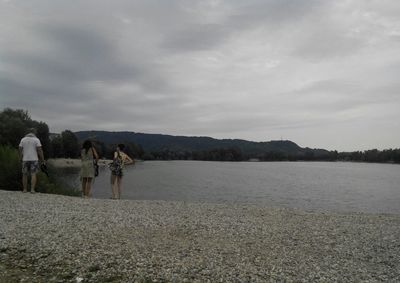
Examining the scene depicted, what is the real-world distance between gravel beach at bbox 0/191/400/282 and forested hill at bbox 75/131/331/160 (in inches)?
4660

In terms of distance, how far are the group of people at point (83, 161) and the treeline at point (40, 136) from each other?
5.41 feet

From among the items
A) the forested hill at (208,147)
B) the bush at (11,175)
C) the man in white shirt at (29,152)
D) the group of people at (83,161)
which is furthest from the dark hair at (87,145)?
the forested hill at (208,147)

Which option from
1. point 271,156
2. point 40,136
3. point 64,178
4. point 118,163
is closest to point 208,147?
point 271,156

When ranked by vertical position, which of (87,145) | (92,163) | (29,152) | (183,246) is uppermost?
(87,145)

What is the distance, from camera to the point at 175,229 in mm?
9805

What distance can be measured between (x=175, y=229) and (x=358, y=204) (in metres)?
24.3

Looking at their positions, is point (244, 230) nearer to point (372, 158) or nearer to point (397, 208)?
point (397, 208)

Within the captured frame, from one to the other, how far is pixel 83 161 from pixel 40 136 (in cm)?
5296

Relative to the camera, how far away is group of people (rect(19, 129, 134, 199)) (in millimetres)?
14461

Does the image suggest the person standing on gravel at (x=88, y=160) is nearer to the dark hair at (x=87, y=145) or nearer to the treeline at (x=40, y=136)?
the dark hair at (x=87, y=145)

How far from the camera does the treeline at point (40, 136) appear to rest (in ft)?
155

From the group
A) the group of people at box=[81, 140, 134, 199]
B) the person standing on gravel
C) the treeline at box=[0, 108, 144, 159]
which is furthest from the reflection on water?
the person standing on gravel

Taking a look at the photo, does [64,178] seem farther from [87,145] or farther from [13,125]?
[87,145]

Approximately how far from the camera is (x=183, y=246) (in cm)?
820
